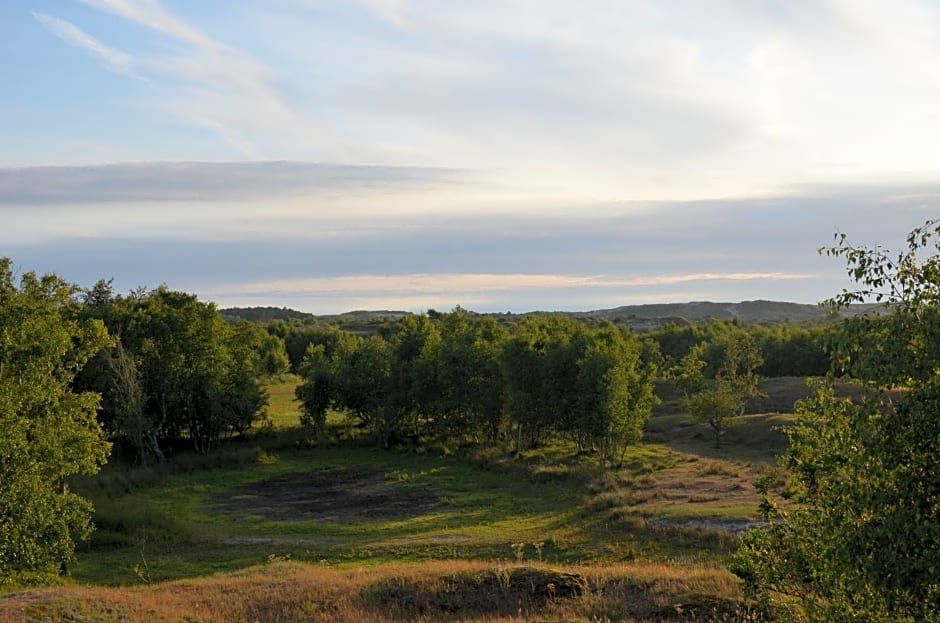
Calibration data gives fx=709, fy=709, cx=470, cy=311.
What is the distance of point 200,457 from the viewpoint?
6900cm

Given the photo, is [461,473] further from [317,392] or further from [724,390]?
[724,390]

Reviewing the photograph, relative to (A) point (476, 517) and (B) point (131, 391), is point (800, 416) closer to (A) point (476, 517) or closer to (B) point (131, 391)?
(A) point (476, 517)

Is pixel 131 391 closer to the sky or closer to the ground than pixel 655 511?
closer to the sky

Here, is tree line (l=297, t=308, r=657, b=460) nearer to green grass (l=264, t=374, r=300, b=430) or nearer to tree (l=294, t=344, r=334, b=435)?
tree (l=294, t=344, r=334, b=435)

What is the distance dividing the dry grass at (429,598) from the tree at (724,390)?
156ft

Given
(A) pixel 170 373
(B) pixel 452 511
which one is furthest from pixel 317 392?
(B) pixel 452 511

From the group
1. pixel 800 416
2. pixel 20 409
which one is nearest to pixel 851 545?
pixel 800 416

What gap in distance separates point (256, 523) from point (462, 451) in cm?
2876

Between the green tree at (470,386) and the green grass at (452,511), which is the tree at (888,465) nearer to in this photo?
the green grass at (452,511)

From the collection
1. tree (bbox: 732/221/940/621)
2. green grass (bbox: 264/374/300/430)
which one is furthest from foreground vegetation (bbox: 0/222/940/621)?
green grass (bbox: 264/374/300/430)

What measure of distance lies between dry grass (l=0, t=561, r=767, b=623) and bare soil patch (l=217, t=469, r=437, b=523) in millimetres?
23063

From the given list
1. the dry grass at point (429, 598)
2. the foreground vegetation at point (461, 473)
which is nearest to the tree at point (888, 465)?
the foreground vegetation at point (461, 473)

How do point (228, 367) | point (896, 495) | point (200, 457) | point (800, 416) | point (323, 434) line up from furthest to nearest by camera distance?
point (323, 434) → point (228, 367) → point (200, 457) → point (800, 416) → point (896, 495)

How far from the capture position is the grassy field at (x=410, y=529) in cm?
2241
